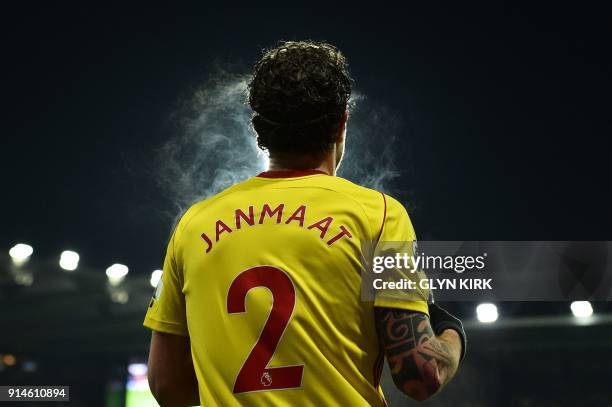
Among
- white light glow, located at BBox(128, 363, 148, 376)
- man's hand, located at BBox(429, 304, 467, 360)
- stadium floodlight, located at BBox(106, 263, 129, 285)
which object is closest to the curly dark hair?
man's hand, located at BBox(429, 304, 467, 360)

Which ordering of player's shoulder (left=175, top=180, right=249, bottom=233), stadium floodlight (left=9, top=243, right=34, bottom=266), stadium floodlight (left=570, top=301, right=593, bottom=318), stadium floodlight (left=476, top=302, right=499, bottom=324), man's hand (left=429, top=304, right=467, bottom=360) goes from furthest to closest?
stadium floodlight (left=570, top=301, right=593, bottom=318) → stadium floodlight (left=9, top=243, right=34, bottom=266) → stadium floodlight (left=476, top=302, right=499, bottom=324) → player's shoulder (left=175, top=180, right=249, bottom=233) → man's hand (left=429, top=304, right=467, bottom=360)

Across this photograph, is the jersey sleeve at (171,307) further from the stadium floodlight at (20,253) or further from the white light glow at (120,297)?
the white light glow at (120,297)

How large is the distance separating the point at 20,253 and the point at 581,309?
12.5 meters

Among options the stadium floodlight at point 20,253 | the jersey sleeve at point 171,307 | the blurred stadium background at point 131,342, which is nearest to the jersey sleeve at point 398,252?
the jersey sleeve at point 171,307

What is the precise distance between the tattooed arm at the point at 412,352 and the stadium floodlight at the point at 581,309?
1761 centimetres

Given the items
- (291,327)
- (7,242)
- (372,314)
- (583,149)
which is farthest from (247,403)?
(583,149)

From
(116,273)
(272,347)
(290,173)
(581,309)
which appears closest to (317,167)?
(290,173)

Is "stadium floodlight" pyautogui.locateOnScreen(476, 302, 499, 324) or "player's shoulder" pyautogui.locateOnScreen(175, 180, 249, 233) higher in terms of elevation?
"stadium floodlight" pyautogui.locateOnScreen(476, 302, 499, 324)

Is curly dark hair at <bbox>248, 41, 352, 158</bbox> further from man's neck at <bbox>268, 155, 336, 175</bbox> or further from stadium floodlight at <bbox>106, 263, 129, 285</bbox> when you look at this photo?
stadium floodlight at <bbox>106, 263, 129, 285</bbox>

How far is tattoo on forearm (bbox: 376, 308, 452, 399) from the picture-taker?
1604mm

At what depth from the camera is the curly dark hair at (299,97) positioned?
176 centimetres

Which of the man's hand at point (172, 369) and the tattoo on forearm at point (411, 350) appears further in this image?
the man's hand at point (172, 369)

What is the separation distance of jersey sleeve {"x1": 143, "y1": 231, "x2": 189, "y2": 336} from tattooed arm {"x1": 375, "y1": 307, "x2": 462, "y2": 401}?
477 millimetres

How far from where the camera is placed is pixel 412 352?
1604 mm
